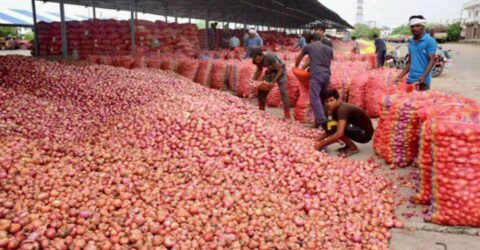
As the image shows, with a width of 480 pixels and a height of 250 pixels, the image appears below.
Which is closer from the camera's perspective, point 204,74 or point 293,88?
point 293,88

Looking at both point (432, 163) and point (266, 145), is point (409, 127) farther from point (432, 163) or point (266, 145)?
point (266, 145)

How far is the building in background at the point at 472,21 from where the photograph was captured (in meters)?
59.0

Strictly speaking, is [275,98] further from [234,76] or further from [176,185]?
[176,185]

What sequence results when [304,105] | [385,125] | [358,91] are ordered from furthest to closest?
[358,91]
[304,105]
[385,125]

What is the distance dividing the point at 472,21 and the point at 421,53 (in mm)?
73589

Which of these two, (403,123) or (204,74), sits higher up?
(204,74)

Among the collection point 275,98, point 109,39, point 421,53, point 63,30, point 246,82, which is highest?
point 63,30

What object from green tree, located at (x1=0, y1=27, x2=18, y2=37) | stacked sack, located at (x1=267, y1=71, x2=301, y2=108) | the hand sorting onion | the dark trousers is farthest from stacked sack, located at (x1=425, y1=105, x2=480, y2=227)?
green tree, located at (x1=0, y1=27, x2=18, y2=37)

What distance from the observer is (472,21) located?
66250 mm

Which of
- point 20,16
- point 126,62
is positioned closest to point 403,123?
point 126,62

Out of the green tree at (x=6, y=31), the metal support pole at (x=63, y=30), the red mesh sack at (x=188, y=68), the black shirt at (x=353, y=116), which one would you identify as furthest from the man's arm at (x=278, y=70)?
the green tree at (x=6, y=31)

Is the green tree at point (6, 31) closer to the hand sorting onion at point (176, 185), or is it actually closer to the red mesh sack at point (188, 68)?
the red mesh sack at point (188, 68)

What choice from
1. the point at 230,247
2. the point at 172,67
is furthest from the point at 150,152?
the point at 172,67

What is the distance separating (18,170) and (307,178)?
215cm
